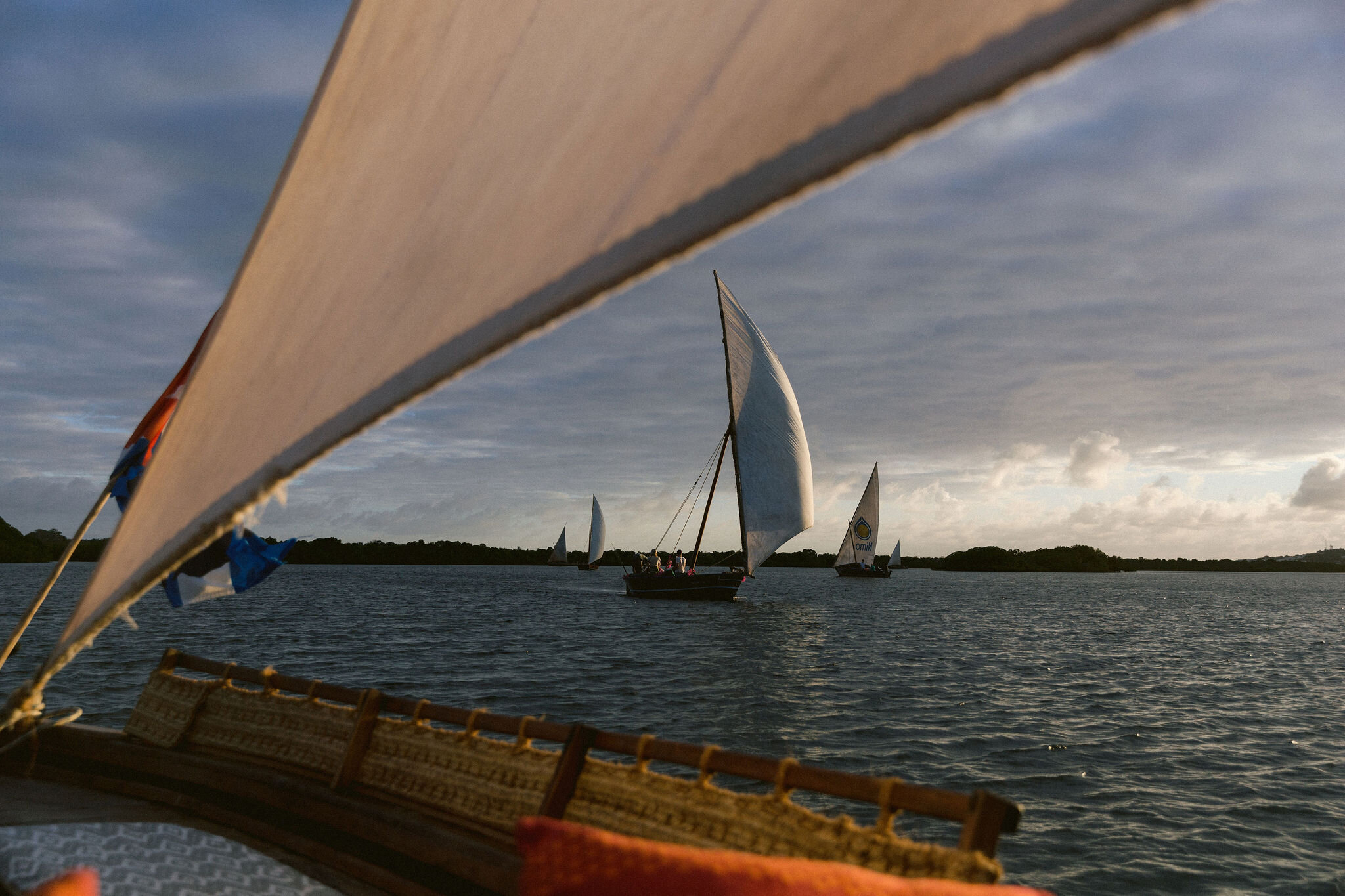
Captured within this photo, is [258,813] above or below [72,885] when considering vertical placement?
below

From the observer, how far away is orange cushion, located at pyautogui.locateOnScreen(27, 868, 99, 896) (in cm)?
126

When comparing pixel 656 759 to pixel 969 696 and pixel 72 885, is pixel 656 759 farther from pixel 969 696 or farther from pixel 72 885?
pixel 969 696

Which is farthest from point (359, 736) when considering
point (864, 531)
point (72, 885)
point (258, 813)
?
point (864, 531)

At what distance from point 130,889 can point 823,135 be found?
310 cm

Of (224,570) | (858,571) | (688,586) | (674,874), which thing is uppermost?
(224,570)

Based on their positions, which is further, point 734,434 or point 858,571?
point 858,571

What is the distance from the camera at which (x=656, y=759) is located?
9.50ft

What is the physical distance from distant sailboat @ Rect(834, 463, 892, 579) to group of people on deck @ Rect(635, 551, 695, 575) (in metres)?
30.4

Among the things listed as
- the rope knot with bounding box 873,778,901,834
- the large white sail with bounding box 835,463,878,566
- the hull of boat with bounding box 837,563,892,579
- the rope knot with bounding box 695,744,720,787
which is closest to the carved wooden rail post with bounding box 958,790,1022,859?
the rope knot with bounding box 873,778,901,834

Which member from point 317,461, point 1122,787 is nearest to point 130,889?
point 317,461

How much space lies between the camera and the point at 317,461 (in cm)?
123

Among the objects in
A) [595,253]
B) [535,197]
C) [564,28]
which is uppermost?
[564,28]

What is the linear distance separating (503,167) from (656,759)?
236 centimetres

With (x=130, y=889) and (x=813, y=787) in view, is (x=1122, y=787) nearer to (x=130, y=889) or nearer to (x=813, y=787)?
(x=813, y=787)
